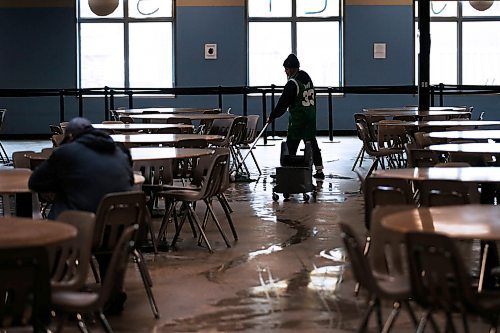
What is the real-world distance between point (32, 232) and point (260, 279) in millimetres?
2861

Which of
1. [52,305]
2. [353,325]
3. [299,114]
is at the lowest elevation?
[353,325]

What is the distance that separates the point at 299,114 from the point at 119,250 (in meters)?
7.34

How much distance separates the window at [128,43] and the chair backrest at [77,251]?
1687 cm

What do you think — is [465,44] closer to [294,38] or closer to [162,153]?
[294,38]

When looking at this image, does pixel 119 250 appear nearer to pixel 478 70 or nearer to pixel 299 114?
pixel 299 114

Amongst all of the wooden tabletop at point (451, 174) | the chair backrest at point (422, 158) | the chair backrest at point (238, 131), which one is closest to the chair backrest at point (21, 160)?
the wooden tabletop at point (451, 174)

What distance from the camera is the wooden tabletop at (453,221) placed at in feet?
12.6

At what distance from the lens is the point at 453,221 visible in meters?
4.12

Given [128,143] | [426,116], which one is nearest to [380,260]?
[128,143]

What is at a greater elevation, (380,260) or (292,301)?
(380,260)

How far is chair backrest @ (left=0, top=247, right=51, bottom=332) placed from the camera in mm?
3480

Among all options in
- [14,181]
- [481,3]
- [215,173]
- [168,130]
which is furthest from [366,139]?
[481,3]

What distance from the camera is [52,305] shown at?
3.89 m

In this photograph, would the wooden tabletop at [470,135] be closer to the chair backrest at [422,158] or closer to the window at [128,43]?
the chair backrest at [422,158]
